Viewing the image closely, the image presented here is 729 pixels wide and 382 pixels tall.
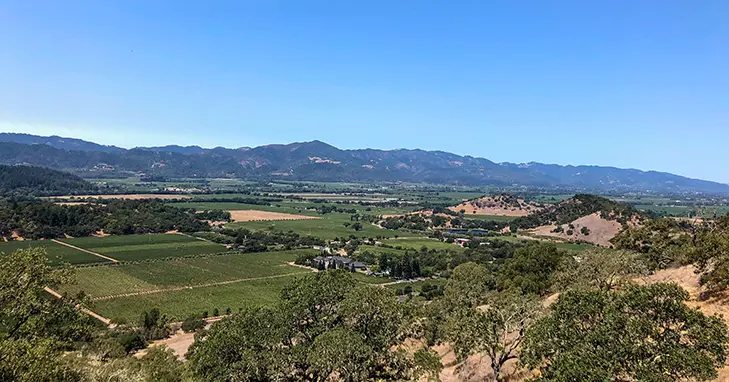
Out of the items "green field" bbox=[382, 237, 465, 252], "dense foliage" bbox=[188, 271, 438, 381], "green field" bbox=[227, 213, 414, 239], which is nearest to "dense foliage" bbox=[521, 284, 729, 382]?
"dense foliage" bbox=[188, 271, 438, 381]

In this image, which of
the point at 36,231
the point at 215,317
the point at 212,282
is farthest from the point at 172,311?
the point at 36,231

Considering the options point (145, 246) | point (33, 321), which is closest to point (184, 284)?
point (145, 246)

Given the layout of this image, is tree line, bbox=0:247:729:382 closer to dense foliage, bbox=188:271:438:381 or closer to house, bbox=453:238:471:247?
dense foliage, bbox=188:271:438:381

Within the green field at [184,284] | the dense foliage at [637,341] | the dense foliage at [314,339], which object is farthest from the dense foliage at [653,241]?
the green field at [184,284]

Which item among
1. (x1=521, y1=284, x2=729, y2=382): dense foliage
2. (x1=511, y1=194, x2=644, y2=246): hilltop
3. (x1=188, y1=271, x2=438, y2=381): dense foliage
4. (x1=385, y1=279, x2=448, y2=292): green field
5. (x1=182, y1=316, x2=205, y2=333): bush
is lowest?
(x1=385, y1=279, x2=448, y2=292): green field

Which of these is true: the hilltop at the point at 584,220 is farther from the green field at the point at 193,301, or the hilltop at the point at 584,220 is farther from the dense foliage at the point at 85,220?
the dense foliage at the point at 85,220
